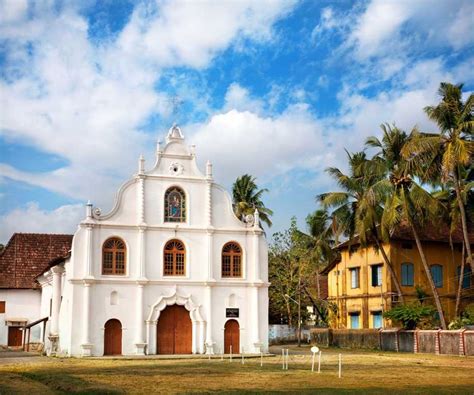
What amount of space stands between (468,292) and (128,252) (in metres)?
23.7

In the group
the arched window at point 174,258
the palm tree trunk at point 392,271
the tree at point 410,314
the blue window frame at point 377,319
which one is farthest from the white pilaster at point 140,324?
the blue window frame at point 377,319

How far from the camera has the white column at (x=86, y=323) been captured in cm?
3700

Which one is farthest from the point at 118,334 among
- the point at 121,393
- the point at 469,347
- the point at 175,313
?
the point at 121,393

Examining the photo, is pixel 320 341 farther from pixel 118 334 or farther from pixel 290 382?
pixel 290 382

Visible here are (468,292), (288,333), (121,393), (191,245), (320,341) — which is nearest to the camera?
(121,393)

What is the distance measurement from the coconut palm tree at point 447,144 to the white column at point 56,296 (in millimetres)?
21873

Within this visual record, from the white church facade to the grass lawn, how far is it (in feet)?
31.6

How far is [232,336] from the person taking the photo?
40219mm

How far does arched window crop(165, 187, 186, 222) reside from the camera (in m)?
40.2

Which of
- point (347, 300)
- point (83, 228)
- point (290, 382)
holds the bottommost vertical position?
point (290, 382)

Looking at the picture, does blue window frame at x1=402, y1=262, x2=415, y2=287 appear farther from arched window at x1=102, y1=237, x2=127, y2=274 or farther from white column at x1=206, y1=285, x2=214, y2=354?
arched window at x1=102, y1=237, x2=127, y2=274

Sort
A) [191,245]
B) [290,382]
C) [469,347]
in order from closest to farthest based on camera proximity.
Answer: [290,382] < [469,347] < [191,245]

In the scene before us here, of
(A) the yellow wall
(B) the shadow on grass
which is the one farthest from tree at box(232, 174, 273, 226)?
(B) the shadow on grass

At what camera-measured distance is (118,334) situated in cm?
3819
